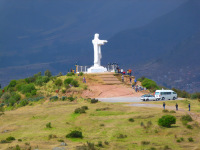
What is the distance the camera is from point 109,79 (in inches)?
2156

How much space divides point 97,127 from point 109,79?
917 inches

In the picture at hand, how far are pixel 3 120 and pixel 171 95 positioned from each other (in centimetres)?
2026

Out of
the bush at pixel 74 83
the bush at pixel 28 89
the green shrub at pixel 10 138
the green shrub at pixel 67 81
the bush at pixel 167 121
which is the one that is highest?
the green shrub at pixel 67 81

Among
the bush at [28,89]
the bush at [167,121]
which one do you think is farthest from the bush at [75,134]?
the bush at [28,89]

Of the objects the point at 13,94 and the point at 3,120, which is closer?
the point at 3,120

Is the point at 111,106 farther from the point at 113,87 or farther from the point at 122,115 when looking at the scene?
the point at 113,87

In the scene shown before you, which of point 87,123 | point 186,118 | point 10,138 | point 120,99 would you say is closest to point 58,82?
point 120,99

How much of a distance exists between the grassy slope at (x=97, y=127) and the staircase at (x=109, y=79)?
12.4 m

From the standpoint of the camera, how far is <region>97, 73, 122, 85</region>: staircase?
5374 cm

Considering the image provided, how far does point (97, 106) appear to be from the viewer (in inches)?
1583

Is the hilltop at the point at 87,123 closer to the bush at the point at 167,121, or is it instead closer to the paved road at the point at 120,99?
the bush at the point at 167,121

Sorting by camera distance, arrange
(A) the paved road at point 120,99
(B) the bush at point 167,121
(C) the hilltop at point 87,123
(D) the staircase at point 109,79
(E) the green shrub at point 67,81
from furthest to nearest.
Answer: (D) the staircase at point 109,79 → (E) the green shrub at point 67,81 → (A) the paved road at point 120,99 → (B) the bush at point 167,121 → (C) the hilltop at point 87,123

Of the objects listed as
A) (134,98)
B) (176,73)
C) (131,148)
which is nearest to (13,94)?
(134,98)

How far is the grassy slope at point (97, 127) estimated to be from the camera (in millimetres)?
26911
